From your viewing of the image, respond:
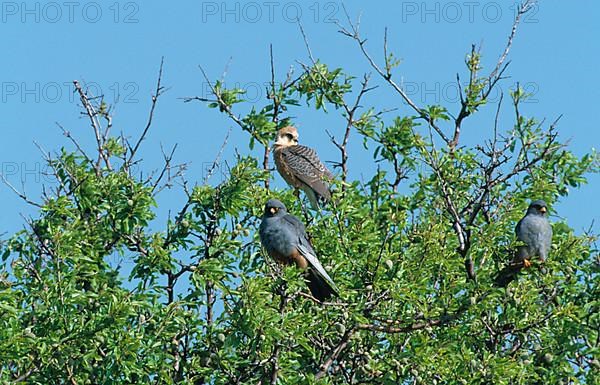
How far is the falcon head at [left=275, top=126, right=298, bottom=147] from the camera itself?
13.2m

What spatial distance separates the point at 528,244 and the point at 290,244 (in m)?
1.79

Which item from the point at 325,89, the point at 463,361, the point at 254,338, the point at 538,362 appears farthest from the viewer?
the point at 325,89

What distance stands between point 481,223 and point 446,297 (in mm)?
1431

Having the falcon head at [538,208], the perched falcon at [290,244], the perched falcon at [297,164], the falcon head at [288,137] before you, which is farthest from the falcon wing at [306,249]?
the falcon head at [288,137]

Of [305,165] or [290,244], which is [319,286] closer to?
[290,244]

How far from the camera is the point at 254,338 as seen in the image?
869 centimetres

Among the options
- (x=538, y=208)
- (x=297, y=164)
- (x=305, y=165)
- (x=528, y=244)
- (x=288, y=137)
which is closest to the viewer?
(x=528, y=244)

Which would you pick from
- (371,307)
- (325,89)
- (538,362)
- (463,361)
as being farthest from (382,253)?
(325,89)

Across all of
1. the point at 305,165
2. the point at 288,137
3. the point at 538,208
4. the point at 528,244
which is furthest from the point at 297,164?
the point at 528,244

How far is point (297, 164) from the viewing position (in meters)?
12.9

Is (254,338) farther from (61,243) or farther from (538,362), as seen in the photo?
(538,362)

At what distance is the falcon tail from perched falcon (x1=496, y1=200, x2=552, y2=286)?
135 cm

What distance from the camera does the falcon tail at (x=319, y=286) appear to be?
9430mm

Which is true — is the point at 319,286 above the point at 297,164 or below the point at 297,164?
below
